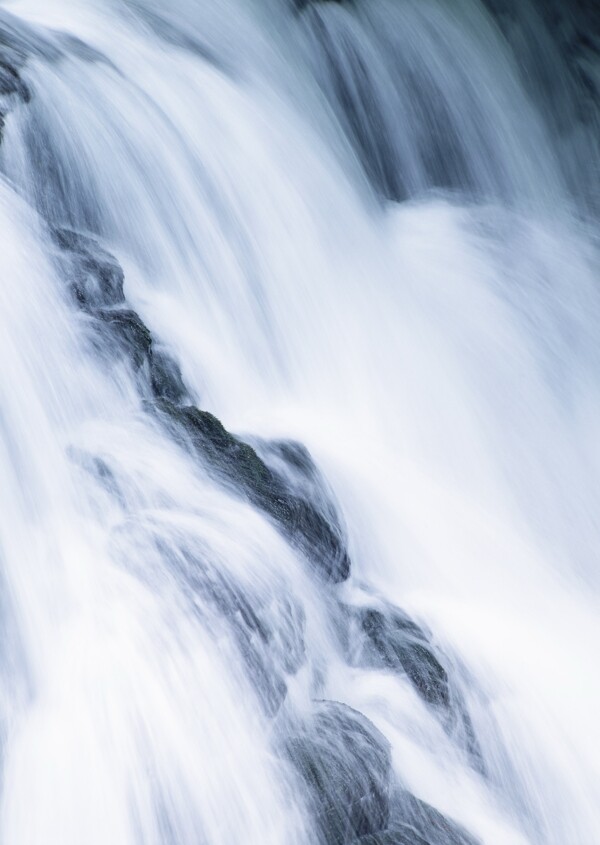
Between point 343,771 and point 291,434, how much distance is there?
70.8 inches

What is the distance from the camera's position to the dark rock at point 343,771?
318cm

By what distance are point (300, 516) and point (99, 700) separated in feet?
3.60

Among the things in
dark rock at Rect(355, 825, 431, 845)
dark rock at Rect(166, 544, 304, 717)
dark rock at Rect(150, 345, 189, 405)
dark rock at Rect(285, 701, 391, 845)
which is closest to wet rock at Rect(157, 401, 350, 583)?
dark rock at Rect(150, 345, 189, 405)

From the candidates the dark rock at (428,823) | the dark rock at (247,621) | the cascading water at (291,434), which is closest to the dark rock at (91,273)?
the cascading water at (291,434)

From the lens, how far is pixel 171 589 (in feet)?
11.7

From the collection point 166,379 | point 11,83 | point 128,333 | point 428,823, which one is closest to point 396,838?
point 428,823

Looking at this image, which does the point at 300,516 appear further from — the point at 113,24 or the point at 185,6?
the point at 185,6

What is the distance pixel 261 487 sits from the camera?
4.07 m

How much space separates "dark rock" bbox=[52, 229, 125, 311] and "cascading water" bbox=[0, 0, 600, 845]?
0.05 feet

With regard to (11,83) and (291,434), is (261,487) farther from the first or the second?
(11,83)

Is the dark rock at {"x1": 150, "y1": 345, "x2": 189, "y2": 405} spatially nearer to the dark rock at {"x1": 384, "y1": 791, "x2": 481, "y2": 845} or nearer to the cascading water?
the cascading water

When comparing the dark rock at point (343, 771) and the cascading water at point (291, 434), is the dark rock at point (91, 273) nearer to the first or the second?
the cascading water at point (291, 434)

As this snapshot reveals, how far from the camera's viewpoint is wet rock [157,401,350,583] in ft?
13.3

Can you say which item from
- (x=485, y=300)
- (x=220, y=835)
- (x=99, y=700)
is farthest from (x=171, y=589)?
(x=485, y=300)
